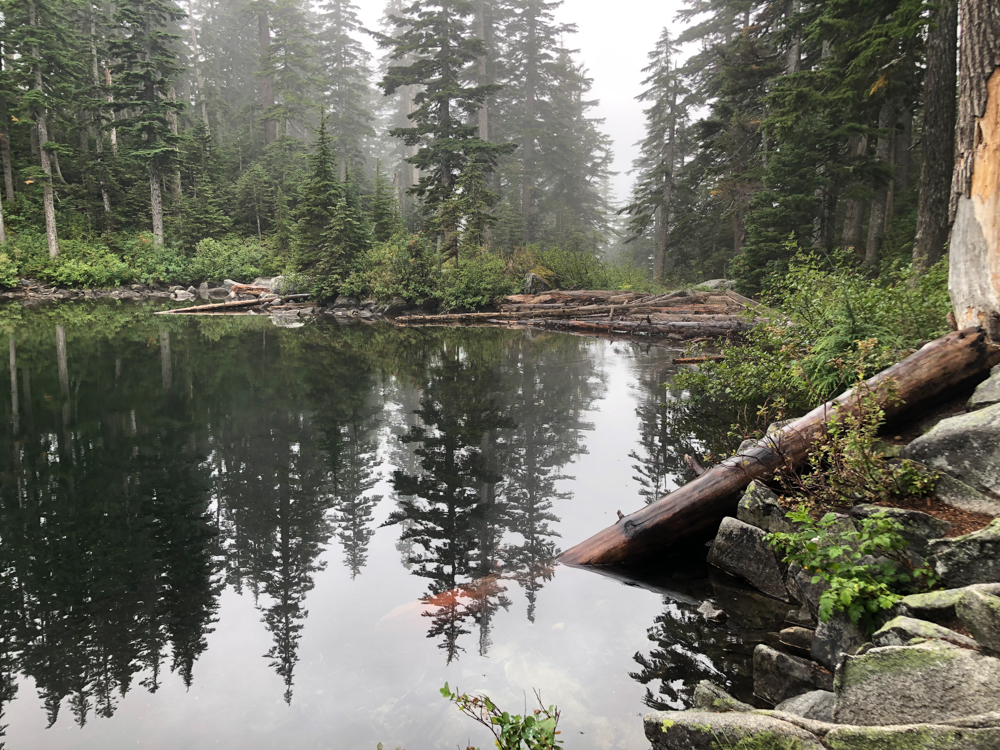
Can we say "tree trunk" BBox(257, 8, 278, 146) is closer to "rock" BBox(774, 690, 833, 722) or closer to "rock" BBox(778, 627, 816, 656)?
"rock" BBox(778, 627, 816, 656)

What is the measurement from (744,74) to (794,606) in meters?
24.3

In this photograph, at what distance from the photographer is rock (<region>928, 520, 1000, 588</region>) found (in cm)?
279

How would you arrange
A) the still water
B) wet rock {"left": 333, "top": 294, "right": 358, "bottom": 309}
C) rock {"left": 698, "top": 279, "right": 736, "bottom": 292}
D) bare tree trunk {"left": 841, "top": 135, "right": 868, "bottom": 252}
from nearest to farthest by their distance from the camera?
1. the still water
2. bare tree trunk {"left": 841, "top": 135, "right": 868, "bottom": 252}
3. rock {"left": 698, "top": 279, "right": 736, "bottom": 292}
4. wet rock {"left": 333, "top": 294, "right": 358, "bottom": 309}

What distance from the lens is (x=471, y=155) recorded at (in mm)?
28422

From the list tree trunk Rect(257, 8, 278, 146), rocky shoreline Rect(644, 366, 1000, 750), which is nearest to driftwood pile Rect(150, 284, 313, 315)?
tree trunk Rect(257, 8, 278, 146)

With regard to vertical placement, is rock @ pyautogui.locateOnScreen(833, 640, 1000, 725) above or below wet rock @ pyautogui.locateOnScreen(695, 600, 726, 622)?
above

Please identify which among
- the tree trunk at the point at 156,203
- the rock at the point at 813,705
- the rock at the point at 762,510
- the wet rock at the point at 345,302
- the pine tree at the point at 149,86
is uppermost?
the pine tree at the point at 149,86

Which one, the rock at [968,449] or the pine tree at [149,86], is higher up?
the pine tree at [149,86]

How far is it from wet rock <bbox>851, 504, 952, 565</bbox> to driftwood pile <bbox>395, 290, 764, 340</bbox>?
12223 mm

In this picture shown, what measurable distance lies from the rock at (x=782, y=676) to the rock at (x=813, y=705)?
18 cm

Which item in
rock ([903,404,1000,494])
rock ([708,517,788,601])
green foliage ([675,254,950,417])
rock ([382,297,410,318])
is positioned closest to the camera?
rock ([903,404,1000,494])

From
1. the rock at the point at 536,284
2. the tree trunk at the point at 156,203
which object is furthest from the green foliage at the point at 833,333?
the tree trunk at the point at 156,203

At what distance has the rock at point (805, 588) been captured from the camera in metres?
3.61

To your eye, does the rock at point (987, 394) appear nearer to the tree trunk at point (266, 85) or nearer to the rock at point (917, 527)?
the rock at point (917, 527)
